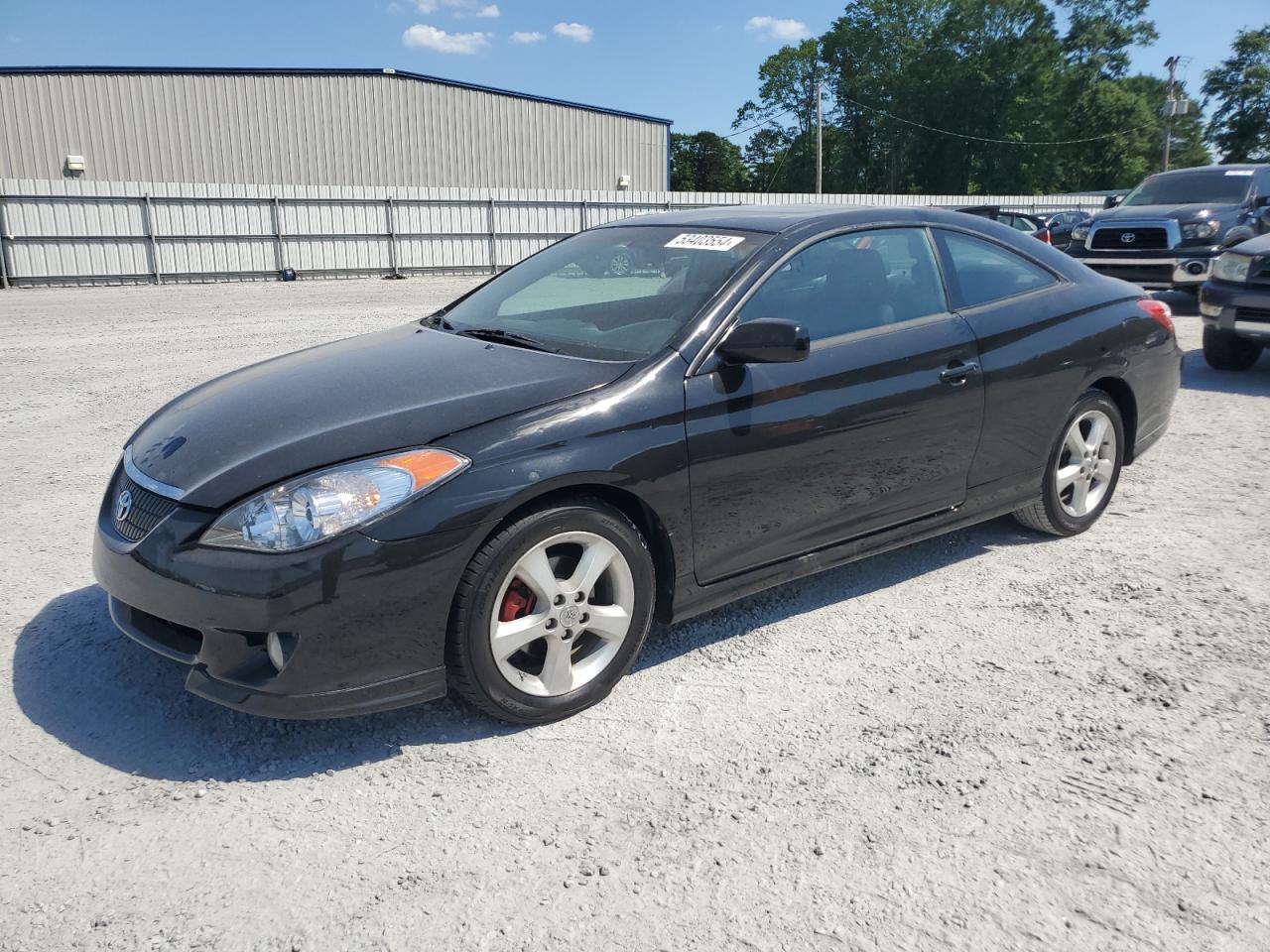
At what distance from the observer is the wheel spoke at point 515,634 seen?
2959mm

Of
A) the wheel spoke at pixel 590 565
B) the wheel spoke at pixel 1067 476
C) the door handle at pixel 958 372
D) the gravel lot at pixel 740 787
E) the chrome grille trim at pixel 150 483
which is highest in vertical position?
the door handle at pixel 958 372

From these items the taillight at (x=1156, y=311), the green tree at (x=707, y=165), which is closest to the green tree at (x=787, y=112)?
the green tree at (x=707, y=165)

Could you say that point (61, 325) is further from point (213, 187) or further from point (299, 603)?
point (299, 603)

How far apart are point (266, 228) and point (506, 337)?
22.8m

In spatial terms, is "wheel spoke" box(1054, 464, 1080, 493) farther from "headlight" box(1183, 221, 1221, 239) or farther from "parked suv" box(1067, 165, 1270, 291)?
"headlight" box(1183, 221, 1221, 239)

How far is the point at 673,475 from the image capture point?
323 cm

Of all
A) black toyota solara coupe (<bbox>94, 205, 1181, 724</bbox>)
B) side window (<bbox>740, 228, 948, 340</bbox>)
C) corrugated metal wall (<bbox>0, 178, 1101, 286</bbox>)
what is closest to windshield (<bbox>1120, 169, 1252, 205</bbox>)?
corrugated metal wall (<bbox>0, 178, 1101, 286</bbox>)

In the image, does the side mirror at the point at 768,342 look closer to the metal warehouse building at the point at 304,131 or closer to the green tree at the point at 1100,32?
the metal warehouse building at the point at 304,131

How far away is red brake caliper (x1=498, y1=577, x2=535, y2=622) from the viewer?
300 centimetres

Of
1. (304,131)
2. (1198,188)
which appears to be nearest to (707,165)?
(304,131)

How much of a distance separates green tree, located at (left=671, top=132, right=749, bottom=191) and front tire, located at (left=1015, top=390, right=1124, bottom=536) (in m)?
79.5

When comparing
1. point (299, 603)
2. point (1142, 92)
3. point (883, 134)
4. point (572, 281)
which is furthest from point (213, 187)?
point (1142, 92)

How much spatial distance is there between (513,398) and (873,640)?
64.2 inches

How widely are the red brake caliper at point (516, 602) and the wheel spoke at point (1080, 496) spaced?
9.61 feet
